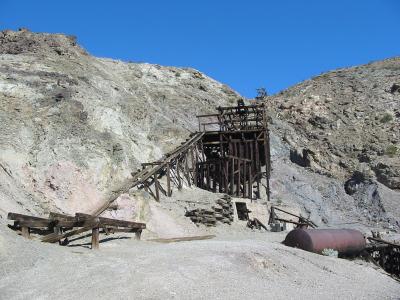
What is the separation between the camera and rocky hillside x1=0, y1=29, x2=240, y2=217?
1955 centimetres

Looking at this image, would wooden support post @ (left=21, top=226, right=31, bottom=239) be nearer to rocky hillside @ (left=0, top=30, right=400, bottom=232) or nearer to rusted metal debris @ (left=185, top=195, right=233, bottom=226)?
rocky hillside @ (left=0, top=30, right=400, bottom=232)

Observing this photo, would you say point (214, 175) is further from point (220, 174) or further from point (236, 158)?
point (236, 158)

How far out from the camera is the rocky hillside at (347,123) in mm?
43094

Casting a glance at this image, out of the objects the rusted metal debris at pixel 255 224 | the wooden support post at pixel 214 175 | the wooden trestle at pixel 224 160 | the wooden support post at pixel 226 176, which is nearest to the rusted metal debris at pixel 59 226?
the wooden trestle at pixel 224 160

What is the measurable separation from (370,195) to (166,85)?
62.6 feet

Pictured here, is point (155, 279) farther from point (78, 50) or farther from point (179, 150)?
point (78, 50)

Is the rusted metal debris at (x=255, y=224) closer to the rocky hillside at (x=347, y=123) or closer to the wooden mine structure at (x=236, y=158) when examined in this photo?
the wooden mine structure at (x=236, y=158)

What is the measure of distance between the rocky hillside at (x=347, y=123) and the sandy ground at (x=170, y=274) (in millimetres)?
26933

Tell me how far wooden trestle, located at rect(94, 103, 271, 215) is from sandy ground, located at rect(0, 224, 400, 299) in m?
11.1

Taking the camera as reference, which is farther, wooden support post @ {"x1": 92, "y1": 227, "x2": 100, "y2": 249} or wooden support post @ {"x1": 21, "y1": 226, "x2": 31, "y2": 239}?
wooden support post @ {"x1": 92, "y1": 227, "x2": 100, "y2": 249}

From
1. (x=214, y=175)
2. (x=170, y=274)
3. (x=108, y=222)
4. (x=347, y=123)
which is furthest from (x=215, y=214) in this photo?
(x=347, y=123)

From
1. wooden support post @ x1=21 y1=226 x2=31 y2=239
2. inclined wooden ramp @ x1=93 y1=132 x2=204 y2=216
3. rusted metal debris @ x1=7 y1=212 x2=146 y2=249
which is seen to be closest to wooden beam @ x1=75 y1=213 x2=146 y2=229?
rusted metal debris @ x1=7 y1=212 x2=146 y2=249

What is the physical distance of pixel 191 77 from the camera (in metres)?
46.9

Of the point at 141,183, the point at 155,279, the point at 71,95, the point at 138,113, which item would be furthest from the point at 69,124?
the point at 155,279
